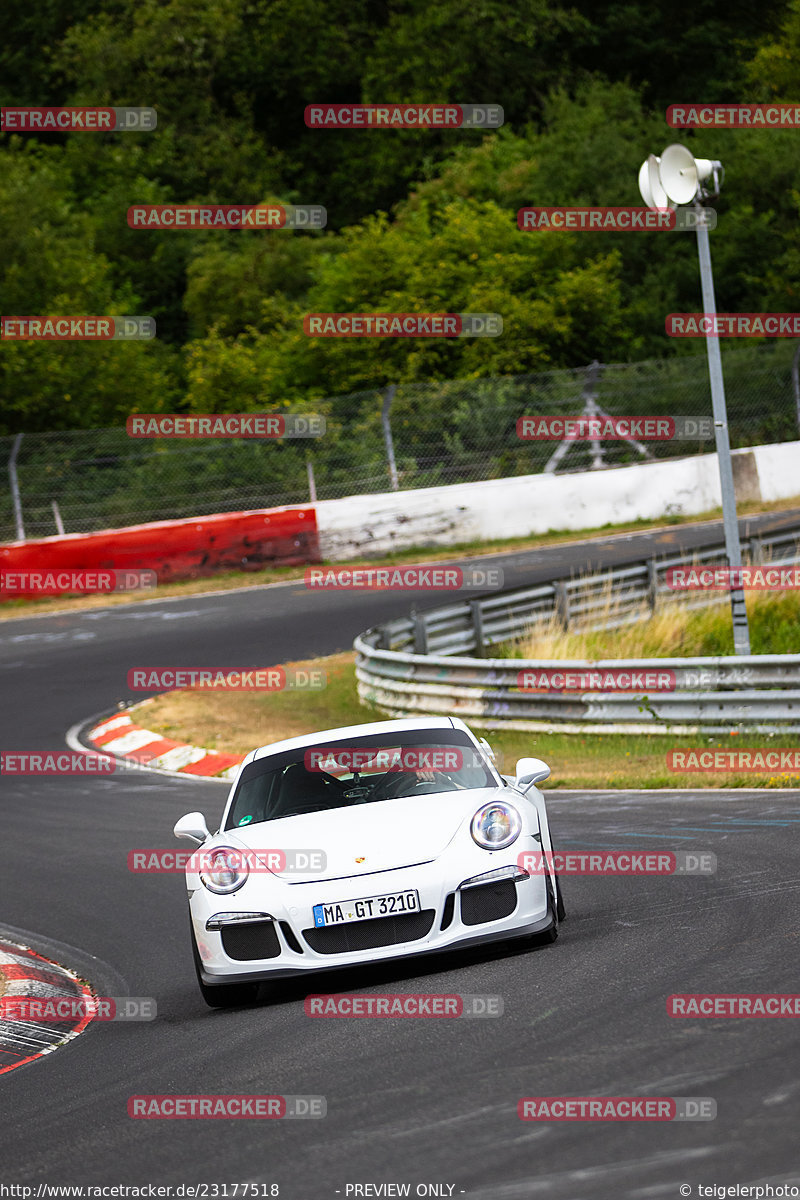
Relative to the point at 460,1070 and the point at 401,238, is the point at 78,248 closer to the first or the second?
the point at 401,238

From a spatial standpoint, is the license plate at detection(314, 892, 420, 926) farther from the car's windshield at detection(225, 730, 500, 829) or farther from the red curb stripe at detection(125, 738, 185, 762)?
the red curb stripe at detection(125, 738, 185, 762)

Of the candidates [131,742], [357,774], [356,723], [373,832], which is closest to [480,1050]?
[373,832]

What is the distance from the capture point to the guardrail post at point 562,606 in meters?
18.7

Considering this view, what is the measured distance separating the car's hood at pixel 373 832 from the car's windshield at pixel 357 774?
0.48 ft

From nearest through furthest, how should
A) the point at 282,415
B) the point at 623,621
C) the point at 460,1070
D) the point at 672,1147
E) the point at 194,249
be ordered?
the point at 672,1147 → the point at 460,1070 → the point at 623,621 → the point at 282,415 → the point at 194,249

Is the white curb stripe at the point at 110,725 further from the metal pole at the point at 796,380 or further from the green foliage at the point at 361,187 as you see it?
the metal pole at the point at 796,380

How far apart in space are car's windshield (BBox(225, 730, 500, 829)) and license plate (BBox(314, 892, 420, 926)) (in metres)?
0.93

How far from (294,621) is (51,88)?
1545 inches

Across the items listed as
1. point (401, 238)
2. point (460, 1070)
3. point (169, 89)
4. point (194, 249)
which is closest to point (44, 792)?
point (460, 1070)

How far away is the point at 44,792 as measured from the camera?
14.2 meters

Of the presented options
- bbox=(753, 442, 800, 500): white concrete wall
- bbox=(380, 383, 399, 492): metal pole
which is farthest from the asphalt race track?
bbox=(753, 442, 800, 500): white concrete wall

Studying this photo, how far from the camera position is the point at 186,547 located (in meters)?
24.6

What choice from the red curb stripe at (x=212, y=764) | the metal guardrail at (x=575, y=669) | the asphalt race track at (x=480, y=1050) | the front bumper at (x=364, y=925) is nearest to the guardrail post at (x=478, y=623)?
the metal guardrail at (x=575, y=669)

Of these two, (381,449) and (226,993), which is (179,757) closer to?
(226,993)
